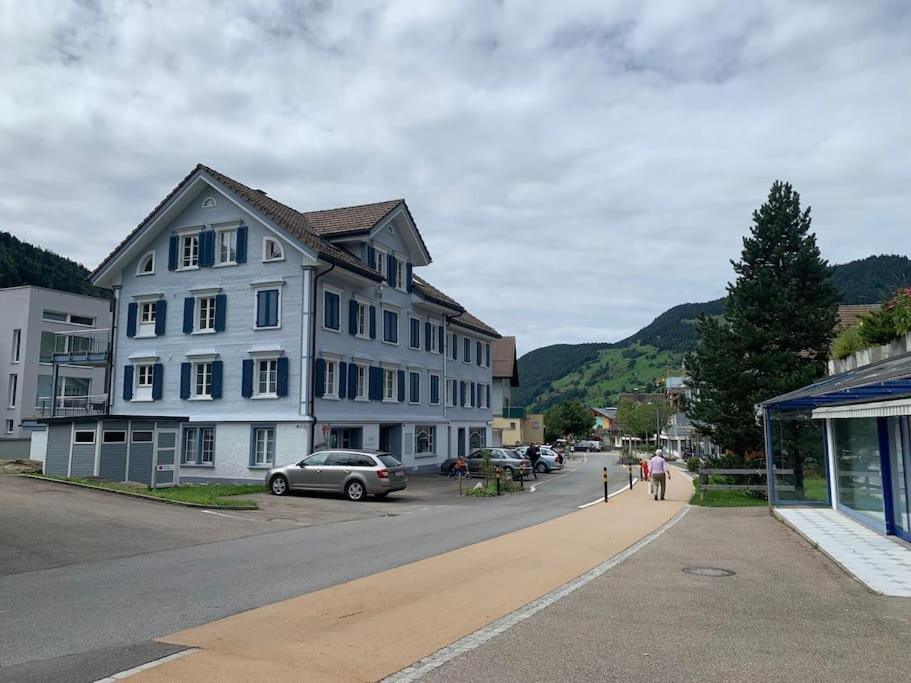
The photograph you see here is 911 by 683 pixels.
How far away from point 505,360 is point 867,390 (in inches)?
2383

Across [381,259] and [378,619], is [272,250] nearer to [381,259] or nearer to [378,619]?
[381,259]

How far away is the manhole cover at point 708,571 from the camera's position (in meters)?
11.1

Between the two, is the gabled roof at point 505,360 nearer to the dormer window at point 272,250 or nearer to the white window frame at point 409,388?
the white window frame at point 409,388

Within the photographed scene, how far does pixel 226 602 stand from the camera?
8.87 meters

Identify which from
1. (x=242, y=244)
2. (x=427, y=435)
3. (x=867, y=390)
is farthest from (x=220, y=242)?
(x=867, y=390)

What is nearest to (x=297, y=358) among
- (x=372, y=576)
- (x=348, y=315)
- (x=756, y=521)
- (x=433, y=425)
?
(x=348, y=315)

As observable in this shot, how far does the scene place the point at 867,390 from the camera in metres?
11.4

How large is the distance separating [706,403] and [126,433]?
61.4 ft

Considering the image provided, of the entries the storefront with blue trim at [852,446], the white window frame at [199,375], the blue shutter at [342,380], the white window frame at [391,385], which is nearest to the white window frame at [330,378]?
the blue shutter at [342,380]

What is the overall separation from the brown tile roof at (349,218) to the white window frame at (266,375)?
22.4 feet

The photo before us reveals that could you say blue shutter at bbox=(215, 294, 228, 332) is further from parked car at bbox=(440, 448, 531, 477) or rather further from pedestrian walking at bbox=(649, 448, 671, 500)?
pedestrian walking at bbox=(649, 448, 671, 500)

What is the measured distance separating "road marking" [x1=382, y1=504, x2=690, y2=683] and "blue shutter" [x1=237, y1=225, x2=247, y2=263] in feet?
76.2

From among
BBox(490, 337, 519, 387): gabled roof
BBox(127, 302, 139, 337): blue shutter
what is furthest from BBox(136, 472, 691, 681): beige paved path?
BBox(490, 337, 519, 387): gabled roof

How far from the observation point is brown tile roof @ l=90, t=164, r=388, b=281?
3045 cm
